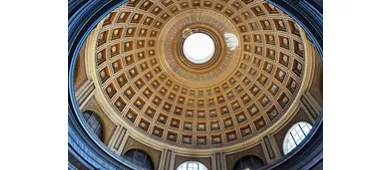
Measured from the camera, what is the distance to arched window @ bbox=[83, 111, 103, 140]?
20984mm

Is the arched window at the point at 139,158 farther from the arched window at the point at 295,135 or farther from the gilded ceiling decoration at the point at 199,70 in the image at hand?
the arched window at the point at 295,135

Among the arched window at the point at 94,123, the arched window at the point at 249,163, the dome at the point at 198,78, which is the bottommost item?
the arched window at the point at 249,163

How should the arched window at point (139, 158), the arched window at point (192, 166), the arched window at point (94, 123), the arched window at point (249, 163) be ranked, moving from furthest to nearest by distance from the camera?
the arched window at point (192, 166) → the arched window at point (249, 163) → the arched window at point (139, 158) → the arched window at point (94, 123)

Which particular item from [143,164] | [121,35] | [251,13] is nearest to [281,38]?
[251,13]

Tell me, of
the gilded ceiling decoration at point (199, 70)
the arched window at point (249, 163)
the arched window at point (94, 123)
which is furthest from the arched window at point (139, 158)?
the arched window at point (249, 163)

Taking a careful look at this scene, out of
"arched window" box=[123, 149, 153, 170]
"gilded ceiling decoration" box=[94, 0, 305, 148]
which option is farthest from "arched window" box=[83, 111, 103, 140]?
"arched window" box=[123, 149, 153, 170]

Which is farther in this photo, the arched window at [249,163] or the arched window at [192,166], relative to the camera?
the arched window at [192,166]

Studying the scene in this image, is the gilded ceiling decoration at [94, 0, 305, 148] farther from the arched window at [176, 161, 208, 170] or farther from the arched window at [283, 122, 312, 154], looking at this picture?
the arched window at [283, 122, 312, 154]

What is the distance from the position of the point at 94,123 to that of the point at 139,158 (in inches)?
160

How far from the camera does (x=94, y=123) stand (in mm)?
21578

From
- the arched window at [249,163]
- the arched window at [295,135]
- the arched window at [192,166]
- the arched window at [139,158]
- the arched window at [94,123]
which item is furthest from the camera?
the arched window at [192,166]

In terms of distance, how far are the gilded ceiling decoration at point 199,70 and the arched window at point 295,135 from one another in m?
1.67

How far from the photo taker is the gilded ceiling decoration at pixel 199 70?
23.0 metres

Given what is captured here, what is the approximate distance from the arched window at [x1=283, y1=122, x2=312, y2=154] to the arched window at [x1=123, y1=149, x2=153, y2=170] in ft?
31.1
